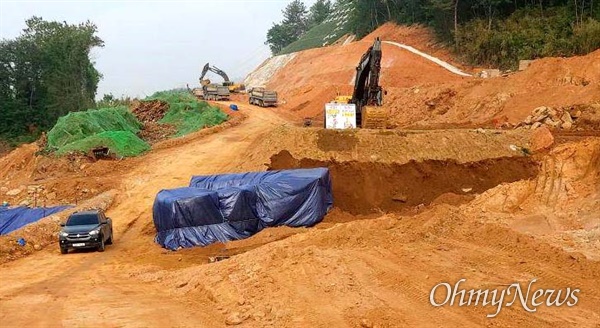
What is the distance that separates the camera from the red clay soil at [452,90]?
3022 cm

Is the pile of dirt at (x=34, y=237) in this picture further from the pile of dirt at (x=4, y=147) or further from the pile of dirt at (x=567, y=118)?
the pile of dirt at (x=4, y=147)

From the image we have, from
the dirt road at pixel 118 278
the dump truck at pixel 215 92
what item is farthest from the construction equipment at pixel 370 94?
→ the dump truck at pixel 215 92

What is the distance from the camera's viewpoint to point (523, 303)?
10.3 metres

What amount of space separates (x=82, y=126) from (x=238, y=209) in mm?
19212

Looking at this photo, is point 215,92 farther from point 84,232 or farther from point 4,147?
point 84,232

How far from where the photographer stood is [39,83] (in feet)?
202

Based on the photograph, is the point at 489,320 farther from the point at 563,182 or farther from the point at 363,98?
the point at 363,98

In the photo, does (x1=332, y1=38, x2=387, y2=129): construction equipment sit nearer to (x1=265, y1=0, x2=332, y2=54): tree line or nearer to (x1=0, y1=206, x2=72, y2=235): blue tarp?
(x1=0, y1=206, x2=72, y2=235): blue tarp

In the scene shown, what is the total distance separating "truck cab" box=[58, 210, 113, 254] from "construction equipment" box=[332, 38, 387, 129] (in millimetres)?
14273

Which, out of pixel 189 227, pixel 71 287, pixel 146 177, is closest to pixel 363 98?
pixel 146 177

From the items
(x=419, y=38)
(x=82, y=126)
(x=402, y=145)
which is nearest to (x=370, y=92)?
(x=402, y=145)

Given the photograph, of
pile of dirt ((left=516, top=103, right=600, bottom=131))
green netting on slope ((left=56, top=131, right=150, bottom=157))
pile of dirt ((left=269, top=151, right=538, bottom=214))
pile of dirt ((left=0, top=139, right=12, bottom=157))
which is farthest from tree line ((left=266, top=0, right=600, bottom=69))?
pile of dirt ((left=0, top=139, right=12, bottom=157))

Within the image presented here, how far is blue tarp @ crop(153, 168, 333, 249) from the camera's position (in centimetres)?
1891

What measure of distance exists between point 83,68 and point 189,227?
5240 centimetres
